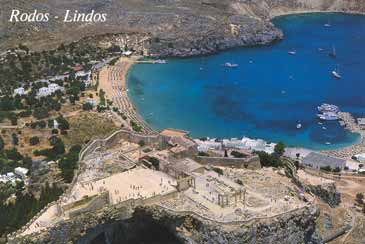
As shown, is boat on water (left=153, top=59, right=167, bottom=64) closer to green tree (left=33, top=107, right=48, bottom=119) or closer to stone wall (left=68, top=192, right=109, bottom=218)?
green tree (left=33, top=107, right=48, bottom=119)

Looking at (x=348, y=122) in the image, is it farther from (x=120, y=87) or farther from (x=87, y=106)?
(x=87, y=106)

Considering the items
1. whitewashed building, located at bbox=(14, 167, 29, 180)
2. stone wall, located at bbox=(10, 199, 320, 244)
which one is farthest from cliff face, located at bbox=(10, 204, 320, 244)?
whitewashed building, located at bbox=(14, 167, 29, 180)

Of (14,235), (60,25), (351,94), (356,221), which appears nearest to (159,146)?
(14,235)

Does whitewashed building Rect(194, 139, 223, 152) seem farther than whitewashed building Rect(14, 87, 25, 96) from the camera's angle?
No

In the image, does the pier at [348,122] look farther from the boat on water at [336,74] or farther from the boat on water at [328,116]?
the boat on water at [336,74]

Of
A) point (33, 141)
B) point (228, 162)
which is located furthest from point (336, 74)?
→ point (228, 162)
